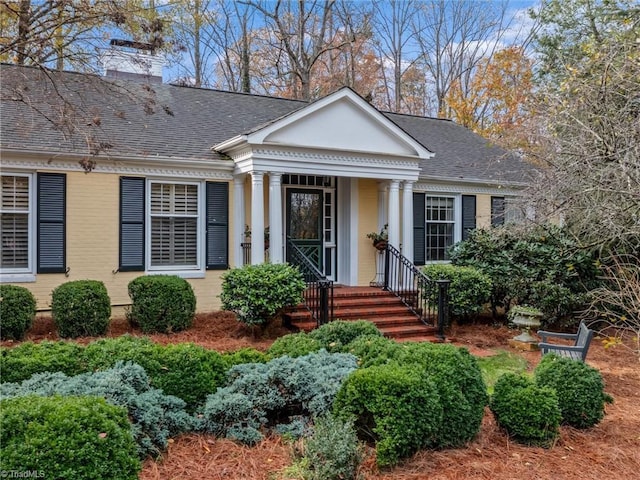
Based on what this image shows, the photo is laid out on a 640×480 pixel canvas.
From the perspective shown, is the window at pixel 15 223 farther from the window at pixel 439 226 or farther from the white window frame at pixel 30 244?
the window at pixel 439 226

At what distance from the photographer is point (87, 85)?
1084 cm

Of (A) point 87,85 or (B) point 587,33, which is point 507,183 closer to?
(B) point 587,33

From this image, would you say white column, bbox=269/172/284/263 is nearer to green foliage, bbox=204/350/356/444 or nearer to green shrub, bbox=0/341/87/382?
green foliage, bbox=204/350/356/444

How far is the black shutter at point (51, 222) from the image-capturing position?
8.43 metres

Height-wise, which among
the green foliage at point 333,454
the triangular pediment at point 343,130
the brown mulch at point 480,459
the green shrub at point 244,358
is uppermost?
the triangular pediment at point 343,130

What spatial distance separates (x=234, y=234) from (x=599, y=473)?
24.6ft

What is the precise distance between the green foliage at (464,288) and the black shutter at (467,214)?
9.43 ft

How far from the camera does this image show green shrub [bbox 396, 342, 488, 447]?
3.92 m

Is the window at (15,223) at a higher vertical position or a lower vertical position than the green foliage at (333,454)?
higher

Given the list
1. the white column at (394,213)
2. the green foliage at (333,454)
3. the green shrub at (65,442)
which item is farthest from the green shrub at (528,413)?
the white column at (394,213)

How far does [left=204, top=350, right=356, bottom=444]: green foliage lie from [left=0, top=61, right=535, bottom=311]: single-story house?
14.8ft

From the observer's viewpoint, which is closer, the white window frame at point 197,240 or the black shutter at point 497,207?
the white window frame at point 197,240

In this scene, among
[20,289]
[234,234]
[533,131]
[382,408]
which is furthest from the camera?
[234,234]

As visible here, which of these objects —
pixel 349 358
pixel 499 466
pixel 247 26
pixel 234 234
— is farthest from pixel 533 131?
pixel 247 26
